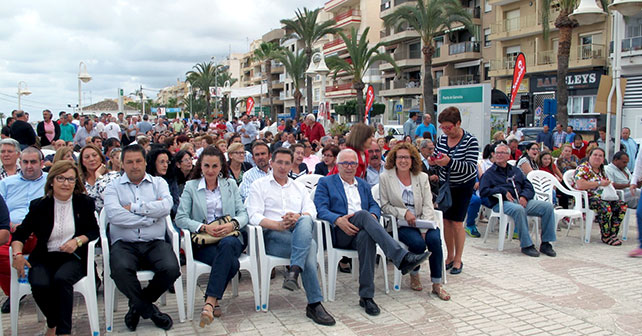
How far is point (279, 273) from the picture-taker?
6020 mm

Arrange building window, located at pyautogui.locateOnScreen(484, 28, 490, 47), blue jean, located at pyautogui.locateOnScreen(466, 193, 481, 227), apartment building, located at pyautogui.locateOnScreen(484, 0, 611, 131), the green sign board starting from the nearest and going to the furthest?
blue jean, located at pyautogui.locateOnScreen(466, 193, 481, 227) < the green sign board < apartment building, located at pyautogui.locateOnScreen(484, 0, 611, 131) < building window, located at pyautogui.locateOnScreen(484, 28, 490, 47)

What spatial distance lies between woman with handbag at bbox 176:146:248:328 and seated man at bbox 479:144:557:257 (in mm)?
3845

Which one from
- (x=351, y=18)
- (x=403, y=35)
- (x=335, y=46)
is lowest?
(x=403, y=35)

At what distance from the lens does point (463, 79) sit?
3966cm

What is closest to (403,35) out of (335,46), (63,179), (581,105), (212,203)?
(335,46)

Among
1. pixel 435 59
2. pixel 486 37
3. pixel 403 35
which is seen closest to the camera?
pixel 486 37

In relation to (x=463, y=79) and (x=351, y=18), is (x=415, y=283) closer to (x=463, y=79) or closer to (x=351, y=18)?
(x=463, y=79)

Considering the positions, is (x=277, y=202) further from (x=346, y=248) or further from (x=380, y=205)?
(x=380, y=205)

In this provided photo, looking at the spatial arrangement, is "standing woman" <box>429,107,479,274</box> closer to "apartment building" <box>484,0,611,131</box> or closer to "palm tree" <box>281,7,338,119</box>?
"apartment building" <box>484,0,611,131</box>

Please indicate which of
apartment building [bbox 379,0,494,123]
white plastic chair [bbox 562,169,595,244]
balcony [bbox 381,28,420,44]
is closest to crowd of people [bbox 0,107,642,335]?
white plastic chair [bbox 562,169,595,244]

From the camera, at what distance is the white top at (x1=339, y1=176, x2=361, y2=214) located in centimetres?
525

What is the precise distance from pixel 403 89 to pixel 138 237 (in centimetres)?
4189

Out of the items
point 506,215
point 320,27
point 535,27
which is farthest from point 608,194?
point 320,27

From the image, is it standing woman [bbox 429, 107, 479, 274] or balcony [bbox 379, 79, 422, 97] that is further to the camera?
balcony [bbox 379, 79, 422, 97]
